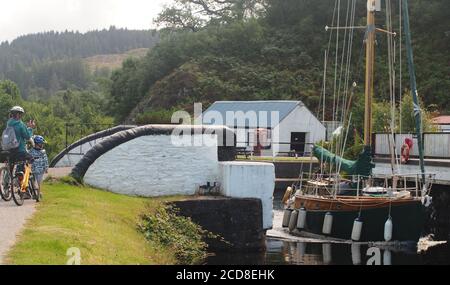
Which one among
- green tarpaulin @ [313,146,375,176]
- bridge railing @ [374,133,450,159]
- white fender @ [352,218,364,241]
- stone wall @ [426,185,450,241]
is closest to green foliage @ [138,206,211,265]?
white fender @ [352,218,364,241]

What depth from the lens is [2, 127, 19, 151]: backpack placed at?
1487 cm

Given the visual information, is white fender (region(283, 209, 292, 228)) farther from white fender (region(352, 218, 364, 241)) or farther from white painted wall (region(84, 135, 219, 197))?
white painted wall (region(84, 135, 219, 197))

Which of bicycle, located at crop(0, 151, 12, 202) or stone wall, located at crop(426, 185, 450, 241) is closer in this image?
bicycle, located at crop(0, 151, 12, 202)

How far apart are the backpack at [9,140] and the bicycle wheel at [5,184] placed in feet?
1.72

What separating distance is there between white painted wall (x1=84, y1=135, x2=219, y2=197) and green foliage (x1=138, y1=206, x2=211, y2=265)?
1704 mm

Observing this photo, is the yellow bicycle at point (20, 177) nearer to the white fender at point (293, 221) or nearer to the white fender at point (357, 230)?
the white fender at point (357, 230)

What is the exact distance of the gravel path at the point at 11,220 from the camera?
1101 cm

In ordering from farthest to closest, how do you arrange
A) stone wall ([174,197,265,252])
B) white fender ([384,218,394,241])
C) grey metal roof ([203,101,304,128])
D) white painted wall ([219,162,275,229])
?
grey metal roof ([203,101,304,128])
white fender ([384,218,394,241])
white painted wall ([219,162,275,229])
stone wall ([174,197,265,252])

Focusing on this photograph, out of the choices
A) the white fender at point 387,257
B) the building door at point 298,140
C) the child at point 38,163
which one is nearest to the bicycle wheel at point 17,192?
the child at point 38,163

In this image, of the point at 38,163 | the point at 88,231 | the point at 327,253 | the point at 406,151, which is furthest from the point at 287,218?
the point at 88,231
